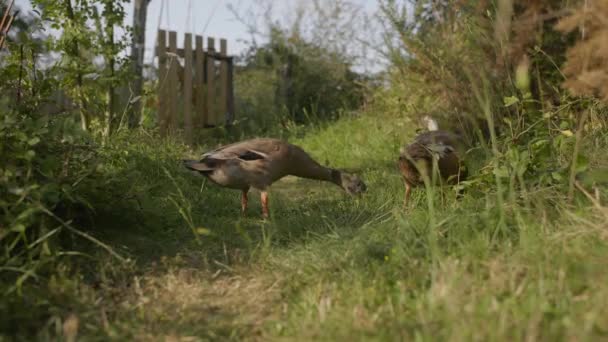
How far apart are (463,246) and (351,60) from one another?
32.5 feet

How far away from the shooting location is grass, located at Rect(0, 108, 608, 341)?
94.9 inches

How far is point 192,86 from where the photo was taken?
10281mm

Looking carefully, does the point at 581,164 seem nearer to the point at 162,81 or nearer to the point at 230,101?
the point at 162,81

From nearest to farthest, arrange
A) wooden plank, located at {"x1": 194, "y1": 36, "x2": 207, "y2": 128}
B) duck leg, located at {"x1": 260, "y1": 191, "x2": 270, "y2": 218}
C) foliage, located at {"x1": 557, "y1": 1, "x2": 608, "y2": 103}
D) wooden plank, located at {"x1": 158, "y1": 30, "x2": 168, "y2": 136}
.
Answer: foliage, located at {"x1": 557, "y1": 1, "x2": 608, "y2": 103}
duck leg, located at {"x1": 260, "y1": 191, "x2": 270, "y2": 218}
wooden plank, located at {"x1": 158, "y1": 30, "x2": 168, "y2": 136}
wooden plank, located at {"x1": 194, "y1": 36, "x2": 207, "y2": 128}

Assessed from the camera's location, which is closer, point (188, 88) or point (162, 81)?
point (162, 81)

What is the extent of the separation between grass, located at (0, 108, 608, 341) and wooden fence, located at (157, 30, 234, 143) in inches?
205

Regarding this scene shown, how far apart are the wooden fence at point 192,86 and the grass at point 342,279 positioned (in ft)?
17.1

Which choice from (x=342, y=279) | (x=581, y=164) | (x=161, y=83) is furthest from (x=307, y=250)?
(x=161, y=83)

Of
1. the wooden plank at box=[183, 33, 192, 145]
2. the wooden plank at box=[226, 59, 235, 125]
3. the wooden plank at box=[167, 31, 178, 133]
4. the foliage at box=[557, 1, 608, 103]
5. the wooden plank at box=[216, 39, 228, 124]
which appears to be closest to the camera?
the foliage at box=[557, 1, 608, 103]

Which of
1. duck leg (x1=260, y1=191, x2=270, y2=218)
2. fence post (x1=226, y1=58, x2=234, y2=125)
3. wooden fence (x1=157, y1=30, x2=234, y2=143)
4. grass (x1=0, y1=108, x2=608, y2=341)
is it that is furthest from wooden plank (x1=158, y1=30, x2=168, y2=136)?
grass (x1=0, y1=108, x2=608, y2=341)

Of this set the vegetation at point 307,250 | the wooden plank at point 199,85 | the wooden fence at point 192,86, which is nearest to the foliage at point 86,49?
the vegetation at point 307,250

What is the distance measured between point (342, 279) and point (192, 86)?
778cm

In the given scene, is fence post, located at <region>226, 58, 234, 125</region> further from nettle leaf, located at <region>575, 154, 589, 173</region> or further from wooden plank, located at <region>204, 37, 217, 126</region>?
nettle leaf, located at <region>575, 154, 589, 173</region>

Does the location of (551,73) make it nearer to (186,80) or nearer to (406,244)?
(406,244)
